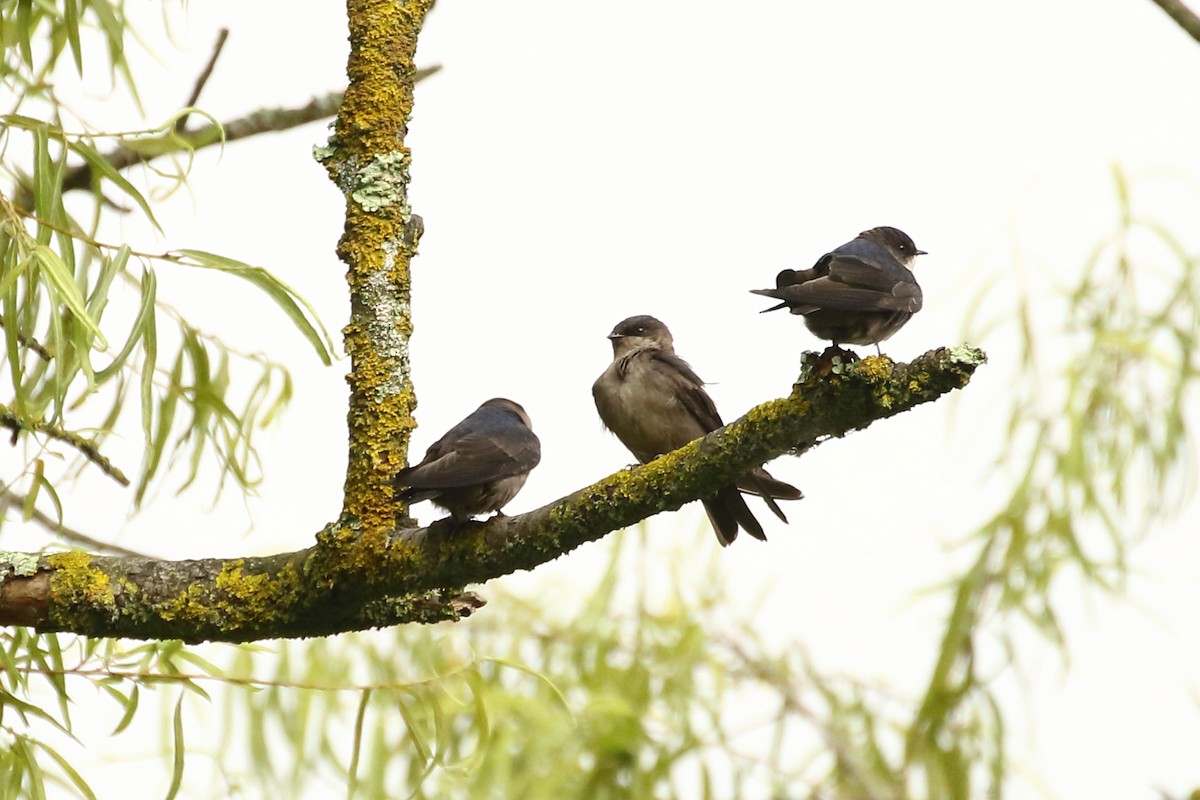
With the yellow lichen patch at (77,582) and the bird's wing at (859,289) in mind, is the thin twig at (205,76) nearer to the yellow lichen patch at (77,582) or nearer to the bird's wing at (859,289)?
the yellow lichen patch at (77,582)

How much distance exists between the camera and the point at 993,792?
3979 millimetres

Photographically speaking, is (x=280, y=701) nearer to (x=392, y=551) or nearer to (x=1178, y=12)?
(x=392, y=551)

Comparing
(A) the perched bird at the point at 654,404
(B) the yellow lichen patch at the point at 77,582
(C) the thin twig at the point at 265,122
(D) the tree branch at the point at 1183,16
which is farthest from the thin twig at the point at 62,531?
(D) the tree branch at the point at 1183,16

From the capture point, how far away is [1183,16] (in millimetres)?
3199

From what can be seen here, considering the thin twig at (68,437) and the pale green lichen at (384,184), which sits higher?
the pale green lichen at (384,184)

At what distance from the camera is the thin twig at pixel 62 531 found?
2.62 metres

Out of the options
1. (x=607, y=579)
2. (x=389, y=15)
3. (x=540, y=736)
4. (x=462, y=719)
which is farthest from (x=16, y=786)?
(x=607, y=579)

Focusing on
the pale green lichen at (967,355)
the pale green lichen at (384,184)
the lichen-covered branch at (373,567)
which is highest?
the pale green lichen at (384,184)

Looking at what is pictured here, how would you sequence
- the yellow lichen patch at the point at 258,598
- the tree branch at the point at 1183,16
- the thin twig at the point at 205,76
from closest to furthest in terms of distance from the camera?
the yellow lichen patch at the point at 258,598 < the thin twig at the point at 205,76 < the tree branch at the point at 1183,16

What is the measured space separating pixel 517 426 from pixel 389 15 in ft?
2.92

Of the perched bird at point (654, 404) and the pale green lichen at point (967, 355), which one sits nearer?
the pale green lichen at point (967, 355)

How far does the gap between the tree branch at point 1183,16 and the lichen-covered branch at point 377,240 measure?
1680 millimetres

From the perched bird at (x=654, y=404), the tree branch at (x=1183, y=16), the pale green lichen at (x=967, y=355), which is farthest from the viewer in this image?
the perched bird at (x=654, y=404)

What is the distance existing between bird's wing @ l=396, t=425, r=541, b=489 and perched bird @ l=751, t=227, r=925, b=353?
1.97ft
